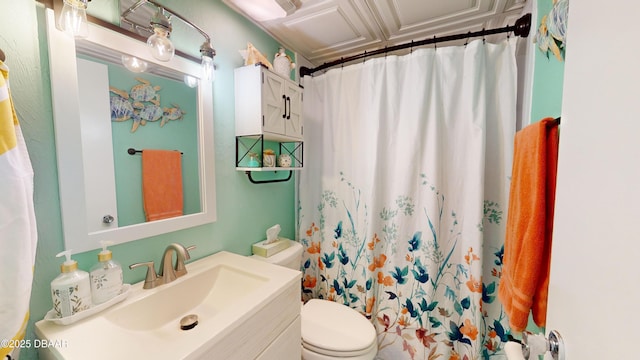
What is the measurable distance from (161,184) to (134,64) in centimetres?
48

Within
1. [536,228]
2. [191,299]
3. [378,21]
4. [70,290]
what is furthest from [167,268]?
[378,21]

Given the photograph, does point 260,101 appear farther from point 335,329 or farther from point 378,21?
point 335,329

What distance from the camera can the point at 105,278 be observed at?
754 millimetres

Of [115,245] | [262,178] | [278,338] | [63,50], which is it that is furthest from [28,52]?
[278,338]

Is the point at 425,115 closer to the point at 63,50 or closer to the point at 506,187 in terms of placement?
the point at 506,187

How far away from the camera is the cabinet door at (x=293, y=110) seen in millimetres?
1403

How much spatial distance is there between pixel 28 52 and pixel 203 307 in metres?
1.04

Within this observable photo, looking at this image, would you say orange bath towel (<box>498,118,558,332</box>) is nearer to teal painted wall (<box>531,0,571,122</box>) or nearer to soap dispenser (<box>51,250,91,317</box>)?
teal painted wall (<box>531,0,571,122</box>)

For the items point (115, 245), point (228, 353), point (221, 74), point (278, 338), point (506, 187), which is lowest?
point (278, 338)

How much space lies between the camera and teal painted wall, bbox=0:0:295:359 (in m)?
0.66

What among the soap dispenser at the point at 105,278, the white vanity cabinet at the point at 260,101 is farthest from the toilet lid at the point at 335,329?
the white vanity cabinet at the point at 260,101

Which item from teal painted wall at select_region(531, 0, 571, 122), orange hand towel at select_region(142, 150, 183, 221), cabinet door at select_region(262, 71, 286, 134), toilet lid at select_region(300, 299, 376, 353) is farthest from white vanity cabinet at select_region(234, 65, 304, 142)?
teal painted wall at select_region(531, 0, 571, 122)

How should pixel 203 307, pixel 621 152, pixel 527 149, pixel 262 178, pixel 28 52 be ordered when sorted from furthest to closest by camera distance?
pixel 262 178 < pixel 203 307 < pixel 527 149 < pixel 28 52 < pixel 621 152

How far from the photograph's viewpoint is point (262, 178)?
58.9 inches
